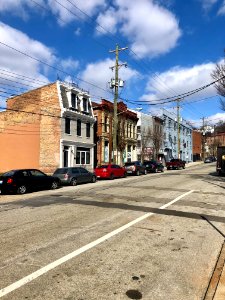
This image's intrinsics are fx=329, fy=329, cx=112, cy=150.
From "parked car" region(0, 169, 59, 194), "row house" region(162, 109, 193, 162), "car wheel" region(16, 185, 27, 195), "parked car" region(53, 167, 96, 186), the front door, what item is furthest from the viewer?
"row house" region(162, 109, 193, 162)

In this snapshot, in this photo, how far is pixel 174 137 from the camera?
Answer: 237ft

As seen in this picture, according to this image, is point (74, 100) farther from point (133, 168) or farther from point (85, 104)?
point (133, 168)

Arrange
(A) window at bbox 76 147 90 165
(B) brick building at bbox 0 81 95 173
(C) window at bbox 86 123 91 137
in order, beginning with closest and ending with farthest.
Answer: (B) brick building at bbox 0 81 95 173 → (A) window at bbox 76 147 90 165 → (C) window at bbox 86 123 91 137

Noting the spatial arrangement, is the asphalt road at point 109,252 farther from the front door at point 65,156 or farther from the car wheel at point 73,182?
the front door at point 65,156

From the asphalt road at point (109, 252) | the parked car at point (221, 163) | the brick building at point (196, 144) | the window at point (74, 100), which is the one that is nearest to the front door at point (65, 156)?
the window at point (74, 100)

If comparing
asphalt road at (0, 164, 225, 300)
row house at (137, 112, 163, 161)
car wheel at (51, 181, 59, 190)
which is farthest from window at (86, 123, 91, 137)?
asphalt road at (0, 164, 225, 300)

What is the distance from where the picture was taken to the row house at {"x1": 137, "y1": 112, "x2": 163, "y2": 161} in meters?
52.6

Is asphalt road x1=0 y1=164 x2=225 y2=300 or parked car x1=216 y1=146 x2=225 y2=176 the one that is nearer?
asphalt road x1=0 y1=164 x2=225 y2=300

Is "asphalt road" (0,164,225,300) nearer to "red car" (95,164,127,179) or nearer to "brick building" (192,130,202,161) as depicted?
"red car" (95,164,127,179)

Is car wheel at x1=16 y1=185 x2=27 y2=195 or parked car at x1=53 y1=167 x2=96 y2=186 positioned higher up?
parked car at x1=53 y1=167 x2=96 y2=186

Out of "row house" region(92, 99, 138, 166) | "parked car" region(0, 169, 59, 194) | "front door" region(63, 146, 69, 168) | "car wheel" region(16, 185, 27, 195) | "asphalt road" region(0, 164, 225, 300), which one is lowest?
"asphalt road" region(0, 164, 225, 300)

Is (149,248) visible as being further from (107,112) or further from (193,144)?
(193,144)

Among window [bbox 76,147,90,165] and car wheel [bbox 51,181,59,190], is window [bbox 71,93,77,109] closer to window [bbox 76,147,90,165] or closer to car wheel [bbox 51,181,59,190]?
window [bbox 76,147,90,165]

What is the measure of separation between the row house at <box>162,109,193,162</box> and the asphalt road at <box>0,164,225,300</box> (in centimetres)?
4887
